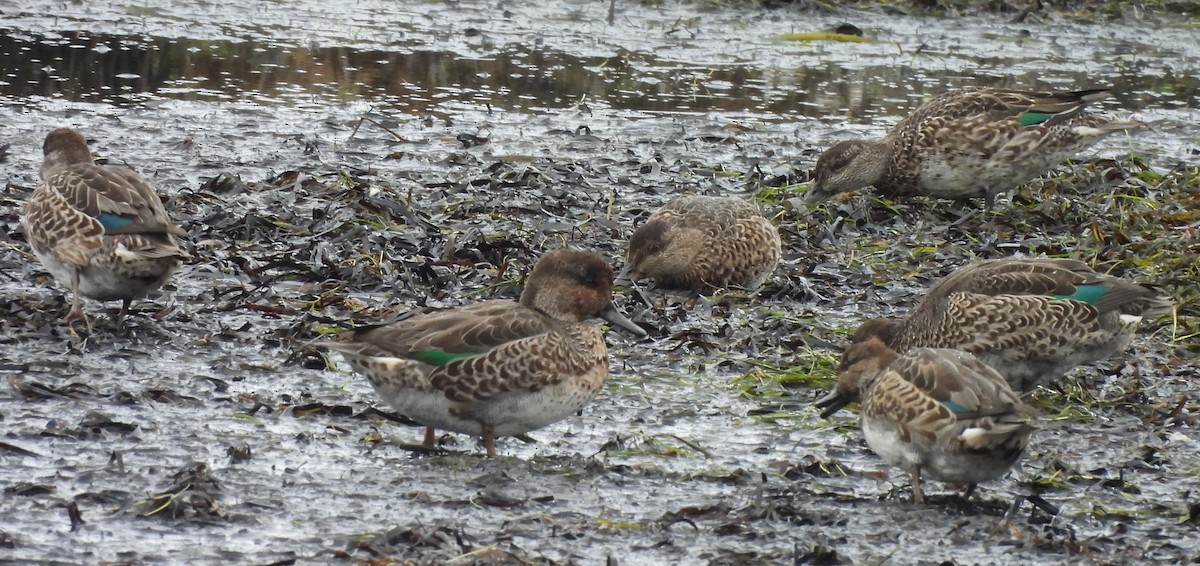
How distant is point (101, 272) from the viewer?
7637 millimetres

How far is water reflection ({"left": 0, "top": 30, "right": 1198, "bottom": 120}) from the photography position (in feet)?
43.5

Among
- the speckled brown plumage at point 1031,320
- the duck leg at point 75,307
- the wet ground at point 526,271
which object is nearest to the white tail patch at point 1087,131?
the wet ground at point 526,271

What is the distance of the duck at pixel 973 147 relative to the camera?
35.4ft

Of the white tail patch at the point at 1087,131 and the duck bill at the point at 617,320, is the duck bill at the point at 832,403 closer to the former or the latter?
the duck bill at the point at 617,320

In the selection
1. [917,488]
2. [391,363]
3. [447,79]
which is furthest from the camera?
[447,79]

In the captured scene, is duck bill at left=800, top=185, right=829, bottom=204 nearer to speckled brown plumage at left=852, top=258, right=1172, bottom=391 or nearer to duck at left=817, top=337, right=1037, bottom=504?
speckled brown plumage at left=852, top=258, right=1172, bottom=391

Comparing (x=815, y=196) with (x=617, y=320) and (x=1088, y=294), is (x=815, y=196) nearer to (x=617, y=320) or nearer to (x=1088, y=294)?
(x=1088, y=294)

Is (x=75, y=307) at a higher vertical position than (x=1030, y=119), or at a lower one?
lower

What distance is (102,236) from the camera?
7645 mm

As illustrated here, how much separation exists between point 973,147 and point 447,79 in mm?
5135

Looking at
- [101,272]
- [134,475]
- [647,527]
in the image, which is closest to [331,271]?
[101,272]

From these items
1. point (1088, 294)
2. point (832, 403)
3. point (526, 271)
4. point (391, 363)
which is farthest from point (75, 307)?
point (1088, 294)

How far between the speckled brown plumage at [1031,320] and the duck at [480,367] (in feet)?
5.29

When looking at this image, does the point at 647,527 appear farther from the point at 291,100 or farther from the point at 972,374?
the point at 291,100
